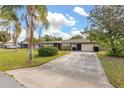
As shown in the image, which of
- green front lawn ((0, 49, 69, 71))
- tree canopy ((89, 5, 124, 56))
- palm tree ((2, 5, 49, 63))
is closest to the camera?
green front lawn ((0, 49, 69, 71))

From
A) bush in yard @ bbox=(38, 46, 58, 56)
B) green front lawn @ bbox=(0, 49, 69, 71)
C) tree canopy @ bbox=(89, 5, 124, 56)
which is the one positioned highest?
tree canopy @ bbox=(89, 5, 124, 56)

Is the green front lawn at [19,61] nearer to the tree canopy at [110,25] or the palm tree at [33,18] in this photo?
the palm tree at [33,18]

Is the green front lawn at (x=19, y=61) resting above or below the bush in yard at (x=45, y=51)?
below

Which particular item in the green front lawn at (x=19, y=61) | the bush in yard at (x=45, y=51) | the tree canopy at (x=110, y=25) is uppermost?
the tree canopy at (x=110, y=25)

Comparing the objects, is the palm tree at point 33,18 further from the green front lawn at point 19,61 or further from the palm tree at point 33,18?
the green front lawn at point 19,61

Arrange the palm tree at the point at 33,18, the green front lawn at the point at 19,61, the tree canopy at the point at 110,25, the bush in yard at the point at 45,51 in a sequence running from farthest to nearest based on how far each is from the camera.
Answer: the bush in yard at the point at 45,51 → the tree canopy at the point at 110,25 → the palm tree at the point at 33,18 → the green front lawn at the point at 19,61

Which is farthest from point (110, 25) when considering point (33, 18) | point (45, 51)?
point (33, 18)

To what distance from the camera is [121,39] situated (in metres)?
16.5

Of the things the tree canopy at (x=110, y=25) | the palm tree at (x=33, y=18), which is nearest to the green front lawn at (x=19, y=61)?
the palm tree at (x=33, y=18)

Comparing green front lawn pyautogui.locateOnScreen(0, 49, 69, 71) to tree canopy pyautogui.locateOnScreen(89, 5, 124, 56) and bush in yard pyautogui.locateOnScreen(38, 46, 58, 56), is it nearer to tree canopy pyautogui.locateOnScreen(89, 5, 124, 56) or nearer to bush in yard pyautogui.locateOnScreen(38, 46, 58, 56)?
bush in yard pyautogui.locateOnScreen(38, 46, 58, 56)

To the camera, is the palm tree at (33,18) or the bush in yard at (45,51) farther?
the bush in yard at (45,51)

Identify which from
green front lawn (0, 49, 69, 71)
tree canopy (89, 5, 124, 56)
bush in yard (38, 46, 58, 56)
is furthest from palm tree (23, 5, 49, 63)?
tree canopy (89, 5, 124, 56)

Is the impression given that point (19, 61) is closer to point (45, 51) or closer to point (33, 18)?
point (33, 18)

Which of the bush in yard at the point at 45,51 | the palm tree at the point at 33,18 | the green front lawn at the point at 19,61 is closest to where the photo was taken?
the green front lawn at the point at 19,61
